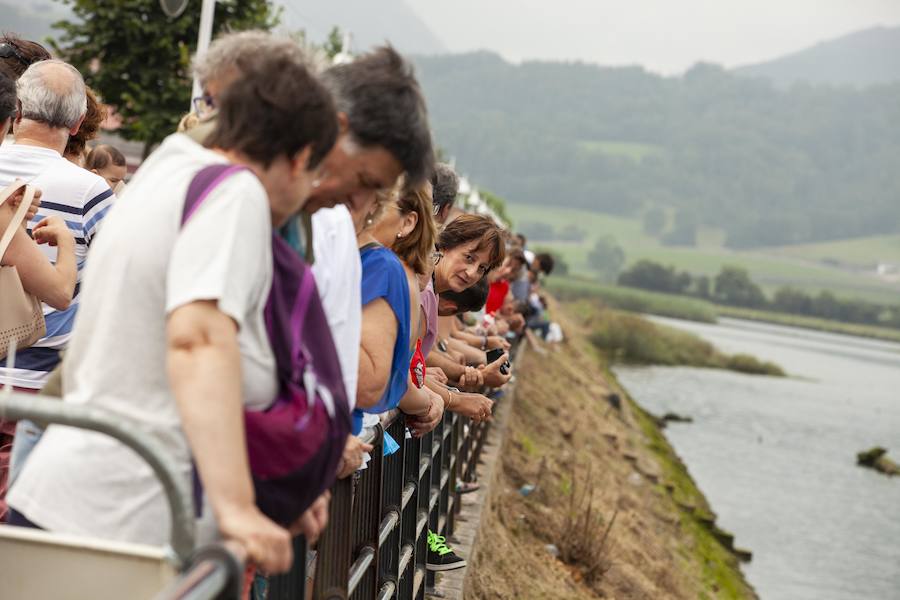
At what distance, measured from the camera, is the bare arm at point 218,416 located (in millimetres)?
1763

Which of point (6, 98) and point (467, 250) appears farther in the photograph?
point (467, 250)

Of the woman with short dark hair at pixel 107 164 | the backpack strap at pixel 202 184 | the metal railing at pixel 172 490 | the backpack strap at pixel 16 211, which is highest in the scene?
the woman with short dark hair at pixel 107 164

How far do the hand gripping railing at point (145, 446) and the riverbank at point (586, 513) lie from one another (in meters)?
4.40

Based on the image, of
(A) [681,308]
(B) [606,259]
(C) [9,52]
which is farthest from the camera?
(B) [606,259]

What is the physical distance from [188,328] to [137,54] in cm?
1783

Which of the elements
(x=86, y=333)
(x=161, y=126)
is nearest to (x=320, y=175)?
(x=86, y=333)

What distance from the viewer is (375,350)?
3.05 m

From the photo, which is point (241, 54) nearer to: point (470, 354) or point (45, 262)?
point (45, 262)

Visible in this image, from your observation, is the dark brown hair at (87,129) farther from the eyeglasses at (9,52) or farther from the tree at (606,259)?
the tree at (606,259)

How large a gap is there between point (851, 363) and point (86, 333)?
373ft

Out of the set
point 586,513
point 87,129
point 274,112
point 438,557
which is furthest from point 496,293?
point 274,112

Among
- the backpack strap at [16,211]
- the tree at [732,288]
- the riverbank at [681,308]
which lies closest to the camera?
the backpack strap at [16,211]

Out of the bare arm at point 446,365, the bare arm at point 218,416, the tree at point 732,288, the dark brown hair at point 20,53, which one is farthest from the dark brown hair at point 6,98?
the tree at point 732,288

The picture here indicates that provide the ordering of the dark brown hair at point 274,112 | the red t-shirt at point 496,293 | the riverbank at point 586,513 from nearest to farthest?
the dark brown hair at point 274,112 → the riverbank at point 586,513 → the red t-shirt at point 496,293
